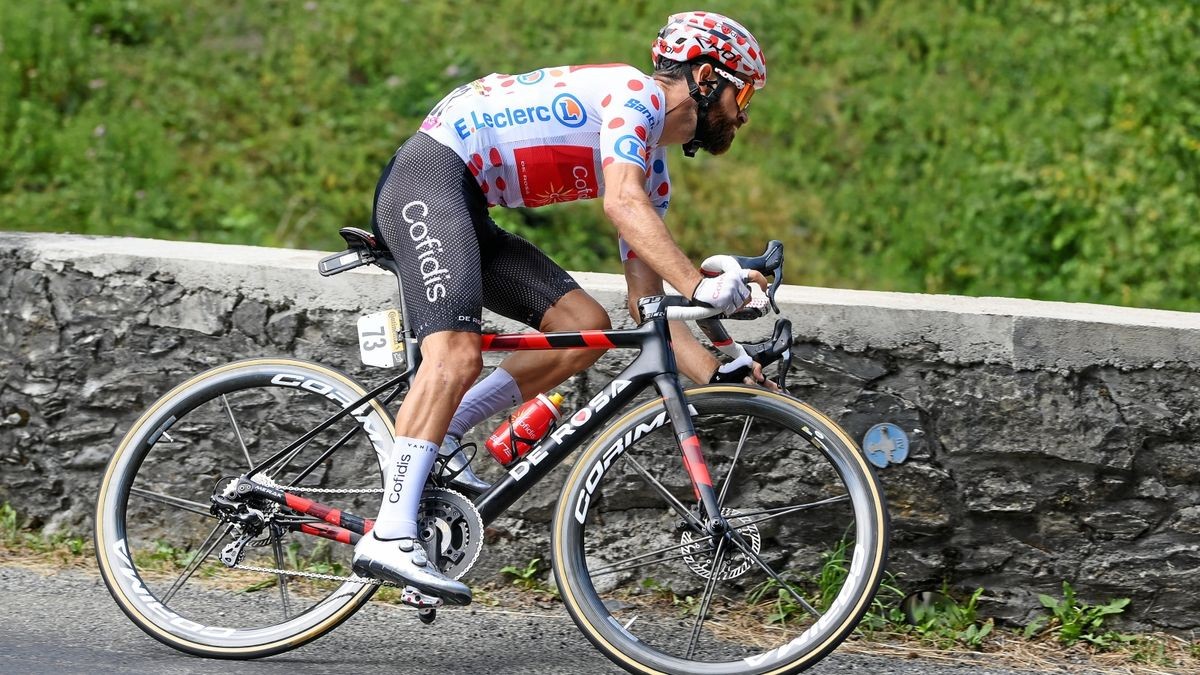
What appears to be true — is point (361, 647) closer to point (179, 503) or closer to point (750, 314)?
point (179, 503)

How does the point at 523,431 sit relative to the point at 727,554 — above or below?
above

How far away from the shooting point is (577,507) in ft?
11.0

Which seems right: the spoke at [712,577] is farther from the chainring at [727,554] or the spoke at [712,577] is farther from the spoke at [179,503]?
the spoke at [179,503]

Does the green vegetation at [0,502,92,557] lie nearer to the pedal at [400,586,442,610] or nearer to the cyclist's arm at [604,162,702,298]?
the pedal at [400,586,442,610]

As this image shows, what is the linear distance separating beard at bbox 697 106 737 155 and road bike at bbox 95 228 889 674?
355 mm

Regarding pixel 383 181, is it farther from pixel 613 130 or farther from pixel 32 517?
pixel 32 517

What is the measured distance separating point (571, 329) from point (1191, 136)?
17.5ft

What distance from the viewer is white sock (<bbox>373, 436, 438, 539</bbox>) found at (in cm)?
329

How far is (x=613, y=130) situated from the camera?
3.20m

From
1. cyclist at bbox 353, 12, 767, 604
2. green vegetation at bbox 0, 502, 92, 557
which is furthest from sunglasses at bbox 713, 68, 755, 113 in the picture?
green vegetation at bbox 0, 502, 92, 557

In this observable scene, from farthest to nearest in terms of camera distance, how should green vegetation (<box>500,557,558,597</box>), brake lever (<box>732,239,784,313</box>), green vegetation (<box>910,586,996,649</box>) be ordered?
1. green vegetation (<box>500,557,558,597</box>)
2. green vegetation (<box>910,586,996,649</box>)
3. brake lever (<box>732,239,784,313</box>)

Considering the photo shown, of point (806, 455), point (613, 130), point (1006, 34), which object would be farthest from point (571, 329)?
point (1006, 34)

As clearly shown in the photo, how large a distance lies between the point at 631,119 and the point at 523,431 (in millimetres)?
932

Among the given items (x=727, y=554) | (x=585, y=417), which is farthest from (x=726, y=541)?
(x=585, y=417)
